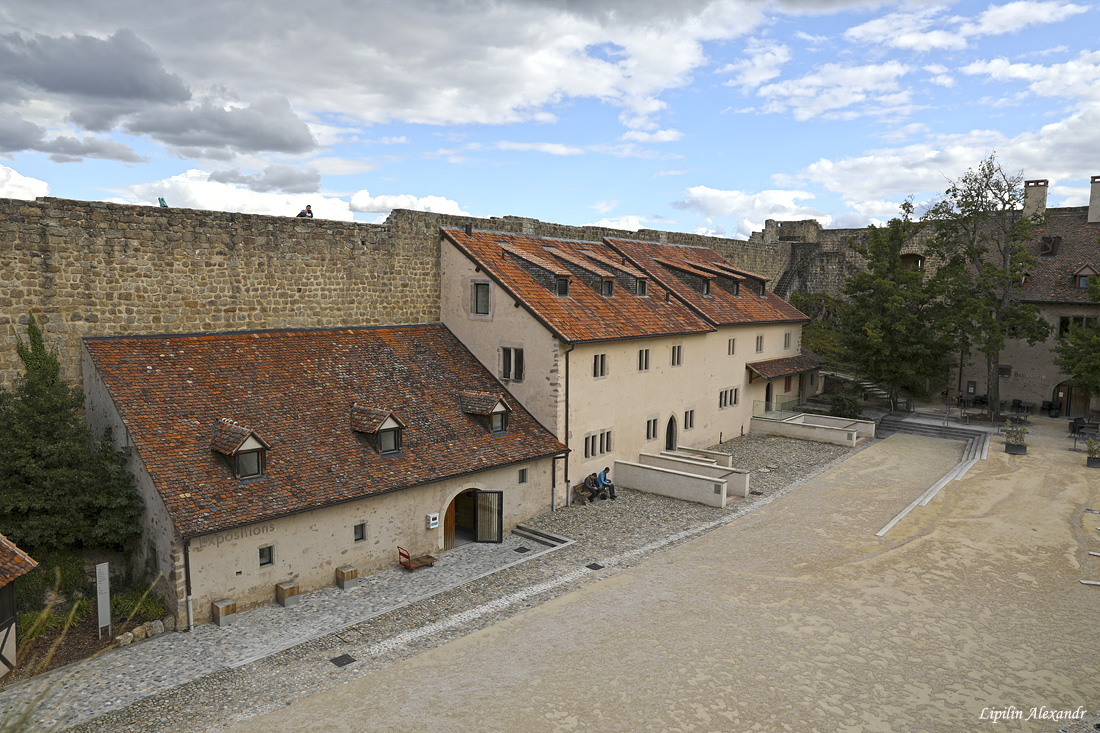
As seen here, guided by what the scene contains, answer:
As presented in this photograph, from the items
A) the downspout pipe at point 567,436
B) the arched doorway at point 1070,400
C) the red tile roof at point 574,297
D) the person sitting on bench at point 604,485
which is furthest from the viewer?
the arched doorway at point 1070,400

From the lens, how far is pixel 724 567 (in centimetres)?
1916

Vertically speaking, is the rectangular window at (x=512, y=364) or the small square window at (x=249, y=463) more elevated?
the rectangular window at (x=512, y=364)

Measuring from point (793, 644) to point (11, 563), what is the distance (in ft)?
52.2

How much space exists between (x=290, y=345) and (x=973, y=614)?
19705 millimetres

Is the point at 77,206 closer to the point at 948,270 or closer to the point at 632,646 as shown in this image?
the point at 632,646

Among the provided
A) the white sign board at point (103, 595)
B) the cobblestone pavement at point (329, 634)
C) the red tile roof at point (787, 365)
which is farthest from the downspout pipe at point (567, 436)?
the red tile roof at point (787, 365)

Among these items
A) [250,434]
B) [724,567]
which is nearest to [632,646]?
[724,567]

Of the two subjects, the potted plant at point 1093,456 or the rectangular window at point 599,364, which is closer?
the rectangular window at point 599,364

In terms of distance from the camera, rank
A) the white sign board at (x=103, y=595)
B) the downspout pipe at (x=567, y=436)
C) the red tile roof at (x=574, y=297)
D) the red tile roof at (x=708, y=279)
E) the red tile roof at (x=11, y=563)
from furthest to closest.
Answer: the red tile roof at (x=708, y=279) → the red tile roof at (x=574, y=297) → the downspout pipe at (x=567, y=436) → the white sign board at (x=103, y=595) → the red tile roof at (x=11, y=563)

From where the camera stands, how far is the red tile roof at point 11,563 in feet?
43.5

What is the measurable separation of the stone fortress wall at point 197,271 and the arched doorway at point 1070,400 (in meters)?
32.6

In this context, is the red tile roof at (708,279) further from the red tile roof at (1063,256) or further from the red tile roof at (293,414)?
the red tile roof at (1063,256)

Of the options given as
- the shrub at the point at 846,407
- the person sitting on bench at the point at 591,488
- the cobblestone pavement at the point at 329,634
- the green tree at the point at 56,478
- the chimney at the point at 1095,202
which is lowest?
the cobblestone pavement at the point at 329,634

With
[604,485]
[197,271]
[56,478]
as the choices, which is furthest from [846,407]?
[56,478]
